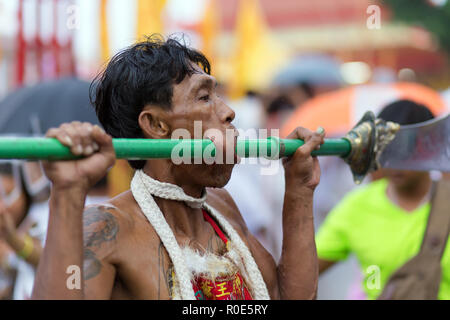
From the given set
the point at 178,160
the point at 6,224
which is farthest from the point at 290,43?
the point at 178,160

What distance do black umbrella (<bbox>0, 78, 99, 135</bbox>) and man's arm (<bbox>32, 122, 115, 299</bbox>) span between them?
2.40m

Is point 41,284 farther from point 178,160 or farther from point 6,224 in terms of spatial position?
point 6,224

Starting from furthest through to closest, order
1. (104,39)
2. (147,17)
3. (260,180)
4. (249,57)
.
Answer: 1. (249,57)
2. (104,39)
3. (147,17)
4. (260,180)

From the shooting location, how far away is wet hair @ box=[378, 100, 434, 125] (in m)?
2.98

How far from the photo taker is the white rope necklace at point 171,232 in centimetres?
177

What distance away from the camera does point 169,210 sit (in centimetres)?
194

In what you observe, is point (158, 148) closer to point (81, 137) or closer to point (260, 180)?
point (81, 137)

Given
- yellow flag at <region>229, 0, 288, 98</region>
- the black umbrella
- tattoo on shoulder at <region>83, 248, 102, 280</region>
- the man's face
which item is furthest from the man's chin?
yellow flag at <region>229, 0, 288, 98</region>

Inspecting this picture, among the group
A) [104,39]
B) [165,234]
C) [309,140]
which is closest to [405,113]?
[309,140]

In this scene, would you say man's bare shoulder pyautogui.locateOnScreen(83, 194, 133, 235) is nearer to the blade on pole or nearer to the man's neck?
the man's neck

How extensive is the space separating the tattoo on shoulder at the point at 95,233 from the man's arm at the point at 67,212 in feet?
0.38

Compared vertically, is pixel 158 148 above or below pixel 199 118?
below

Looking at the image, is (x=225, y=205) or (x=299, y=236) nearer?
(x=299, y=236)

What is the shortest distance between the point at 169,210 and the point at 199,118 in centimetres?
31
